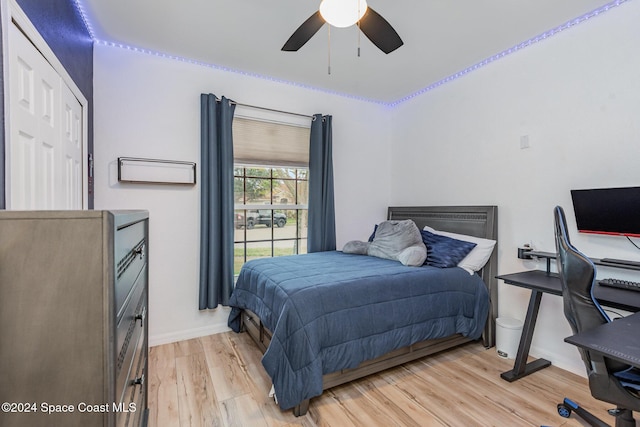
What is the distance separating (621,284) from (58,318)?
9.00ft

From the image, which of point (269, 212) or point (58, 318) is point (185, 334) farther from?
point (58, 318)

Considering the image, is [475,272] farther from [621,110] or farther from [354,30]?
[354,30]

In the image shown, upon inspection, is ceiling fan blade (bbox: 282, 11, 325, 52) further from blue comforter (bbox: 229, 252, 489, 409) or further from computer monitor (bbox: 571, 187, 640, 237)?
computer monitor (bbox: 571, 187, 640, 237)

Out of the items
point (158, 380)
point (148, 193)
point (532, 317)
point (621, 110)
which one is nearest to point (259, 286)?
point (158, 380)

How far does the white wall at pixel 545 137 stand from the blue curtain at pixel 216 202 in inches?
91.1

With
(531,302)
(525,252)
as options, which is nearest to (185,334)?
(531,302)

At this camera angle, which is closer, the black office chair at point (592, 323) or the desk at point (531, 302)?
the black office chair at point (592, 323)

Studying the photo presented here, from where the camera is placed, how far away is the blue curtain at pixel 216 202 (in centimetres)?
285

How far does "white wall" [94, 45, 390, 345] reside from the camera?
2594 mm

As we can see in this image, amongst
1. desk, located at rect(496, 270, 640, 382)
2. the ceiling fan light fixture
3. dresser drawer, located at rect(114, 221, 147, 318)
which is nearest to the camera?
dresser drawer, located at rect(114, 221, 147, 318)

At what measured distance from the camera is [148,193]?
274cm

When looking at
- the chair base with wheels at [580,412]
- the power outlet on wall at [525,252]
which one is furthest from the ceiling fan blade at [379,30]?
the chair base with wheels at [580,412]

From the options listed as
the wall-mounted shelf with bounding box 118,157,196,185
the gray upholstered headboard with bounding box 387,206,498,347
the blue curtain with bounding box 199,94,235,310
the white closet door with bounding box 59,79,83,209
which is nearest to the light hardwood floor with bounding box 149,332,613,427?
the gray upholstered headboard with bounding box 387,206,498,347

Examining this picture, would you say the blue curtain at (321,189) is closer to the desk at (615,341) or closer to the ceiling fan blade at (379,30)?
the ceiling fan blade at (379,30)
